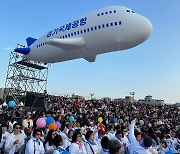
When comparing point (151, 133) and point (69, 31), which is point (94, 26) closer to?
point (69, 31)

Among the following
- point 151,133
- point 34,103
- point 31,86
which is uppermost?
point 31,86

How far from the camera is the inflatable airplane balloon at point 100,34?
11.8m

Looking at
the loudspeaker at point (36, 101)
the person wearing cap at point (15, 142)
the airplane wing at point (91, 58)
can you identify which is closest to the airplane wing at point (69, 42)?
the airplane wing at point (91, 58)

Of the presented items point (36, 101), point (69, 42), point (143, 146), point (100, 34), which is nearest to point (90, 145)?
point (143, 146)

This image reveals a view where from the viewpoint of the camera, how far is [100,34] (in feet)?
39.5

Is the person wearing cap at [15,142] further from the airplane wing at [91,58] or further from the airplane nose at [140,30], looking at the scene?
the airplane wing at [91,58]

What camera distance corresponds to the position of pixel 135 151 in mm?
5164

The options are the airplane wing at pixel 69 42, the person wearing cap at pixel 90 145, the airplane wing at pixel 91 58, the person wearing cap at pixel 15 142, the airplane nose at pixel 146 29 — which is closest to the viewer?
the person wearing cap at pixel 90 145

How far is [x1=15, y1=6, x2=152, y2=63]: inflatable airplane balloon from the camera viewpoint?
38.7 ft

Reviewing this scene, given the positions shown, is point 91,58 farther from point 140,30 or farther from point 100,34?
point 140,30

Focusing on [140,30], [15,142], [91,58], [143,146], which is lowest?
[15,142]

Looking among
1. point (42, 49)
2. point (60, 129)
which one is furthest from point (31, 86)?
point (60, 129)

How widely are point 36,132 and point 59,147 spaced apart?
1.18m

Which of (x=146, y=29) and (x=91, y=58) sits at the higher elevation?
(x=146, y=29)
